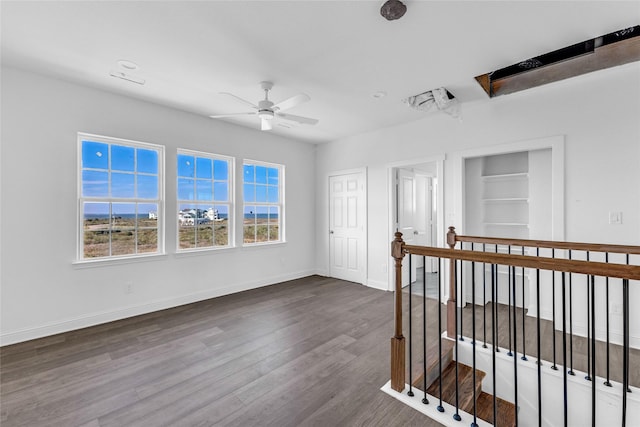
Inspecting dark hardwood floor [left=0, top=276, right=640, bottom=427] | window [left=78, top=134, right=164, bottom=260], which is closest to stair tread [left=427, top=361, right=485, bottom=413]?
dark hardwood floor [left=0, top=276, right=640, bottom=427]

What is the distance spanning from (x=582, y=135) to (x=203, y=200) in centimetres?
480

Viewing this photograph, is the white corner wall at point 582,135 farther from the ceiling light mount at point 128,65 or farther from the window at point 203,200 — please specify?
the ceiling light mount at point 128,65

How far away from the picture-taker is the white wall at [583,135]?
280 centimetres

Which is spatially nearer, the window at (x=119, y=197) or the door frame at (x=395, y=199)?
the window at (x=119, y=197)

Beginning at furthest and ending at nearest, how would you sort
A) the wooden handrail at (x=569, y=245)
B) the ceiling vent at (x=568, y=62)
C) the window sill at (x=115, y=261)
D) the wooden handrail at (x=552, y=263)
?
1. the window sill at (x=115, y=261)
2. the ceiling vent at (x=568, y=62)
3. the wooden handrail at (x=569, y=245)
4. the wooden handrail at (x=552, y=263)

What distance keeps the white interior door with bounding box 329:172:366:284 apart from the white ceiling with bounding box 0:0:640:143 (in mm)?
2128

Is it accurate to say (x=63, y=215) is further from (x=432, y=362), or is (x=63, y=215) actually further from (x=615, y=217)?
(x=615, y=217)

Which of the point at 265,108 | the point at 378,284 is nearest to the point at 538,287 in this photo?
the point at 265,108

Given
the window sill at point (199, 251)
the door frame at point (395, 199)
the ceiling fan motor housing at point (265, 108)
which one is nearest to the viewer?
the ceiling fan motor housing at point (265, 108)

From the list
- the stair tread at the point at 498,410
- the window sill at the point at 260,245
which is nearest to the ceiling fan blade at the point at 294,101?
the window sill at the point at 260,245

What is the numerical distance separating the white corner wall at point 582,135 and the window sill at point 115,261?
13.1 ft

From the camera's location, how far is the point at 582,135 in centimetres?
306

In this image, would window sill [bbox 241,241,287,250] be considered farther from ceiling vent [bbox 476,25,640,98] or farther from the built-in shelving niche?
ceiling vent [bbox 476,25,640,98]

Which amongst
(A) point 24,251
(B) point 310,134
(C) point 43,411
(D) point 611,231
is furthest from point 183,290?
(D) point 611,231
